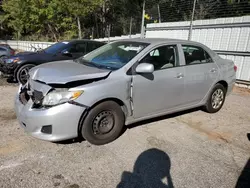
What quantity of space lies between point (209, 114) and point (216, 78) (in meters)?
0.86

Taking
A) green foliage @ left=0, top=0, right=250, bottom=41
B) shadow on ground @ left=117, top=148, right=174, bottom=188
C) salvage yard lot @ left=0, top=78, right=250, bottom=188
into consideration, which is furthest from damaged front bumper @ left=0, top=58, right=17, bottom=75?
green foliage @ left=0, top=0, right=250, bottom=41

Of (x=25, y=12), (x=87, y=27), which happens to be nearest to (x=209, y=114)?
(x=87, y=27)

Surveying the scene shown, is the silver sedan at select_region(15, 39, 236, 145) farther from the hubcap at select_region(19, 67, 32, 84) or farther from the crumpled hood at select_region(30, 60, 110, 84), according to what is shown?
the hubcap at select_region(19, 67, 32, 84)

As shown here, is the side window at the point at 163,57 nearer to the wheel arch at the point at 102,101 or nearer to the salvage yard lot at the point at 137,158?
the wheel arch at the point at 102,101

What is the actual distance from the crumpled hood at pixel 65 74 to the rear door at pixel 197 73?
1.69 m

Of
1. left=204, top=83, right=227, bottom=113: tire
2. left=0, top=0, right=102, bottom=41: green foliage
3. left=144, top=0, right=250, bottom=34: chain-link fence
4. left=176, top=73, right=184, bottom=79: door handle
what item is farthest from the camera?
left=0, top=0, right=102, bottom=41: green foliage

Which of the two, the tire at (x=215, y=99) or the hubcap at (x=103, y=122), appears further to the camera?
the tire at (x=215, y=99)

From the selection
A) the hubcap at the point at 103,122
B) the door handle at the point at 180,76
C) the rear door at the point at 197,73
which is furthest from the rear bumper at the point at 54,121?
the rear door at the point at 197,73

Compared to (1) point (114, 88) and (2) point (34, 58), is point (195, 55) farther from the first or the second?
(2) point (34, 58)

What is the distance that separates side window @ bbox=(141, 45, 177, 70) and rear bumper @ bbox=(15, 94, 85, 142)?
1479 mm

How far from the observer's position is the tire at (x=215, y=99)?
468cm

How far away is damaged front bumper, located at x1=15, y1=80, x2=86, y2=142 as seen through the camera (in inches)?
111

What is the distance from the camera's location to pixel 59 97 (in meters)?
2.87

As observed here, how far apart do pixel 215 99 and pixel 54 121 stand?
3.56 m
